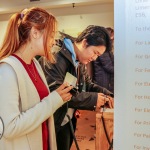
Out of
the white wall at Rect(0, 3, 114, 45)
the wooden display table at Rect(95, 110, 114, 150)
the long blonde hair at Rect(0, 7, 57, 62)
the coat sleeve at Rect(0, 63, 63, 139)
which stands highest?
the white wall at Rect(0, 3, 114, 45)

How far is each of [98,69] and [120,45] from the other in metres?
2.62

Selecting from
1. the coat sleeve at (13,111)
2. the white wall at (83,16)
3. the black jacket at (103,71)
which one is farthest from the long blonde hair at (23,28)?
the white wall at (83,16)

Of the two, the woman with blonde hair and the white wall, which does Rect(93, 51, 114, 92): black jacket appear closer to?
the white wall

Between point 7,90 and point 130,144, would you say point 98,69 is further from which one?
point 130,144

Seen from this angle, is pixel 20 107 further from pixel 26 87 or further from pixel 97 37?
pixel 97 37

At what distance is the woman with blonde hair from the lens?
0.90 meters

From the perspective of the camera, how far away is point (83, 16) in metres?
4.66

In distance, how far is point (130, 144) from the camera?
0.62 meters

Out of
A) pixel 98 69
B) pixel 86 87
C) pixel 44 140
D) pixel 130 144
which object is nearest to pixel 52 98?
pixel 44 140

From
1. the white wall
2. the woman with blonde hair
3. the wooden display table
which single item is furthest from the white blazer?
the white wall

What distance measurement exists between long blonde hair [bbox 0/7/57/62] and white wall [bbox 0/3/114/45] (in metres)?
3.52

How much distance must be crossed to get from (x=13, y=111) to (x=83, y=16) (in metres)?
4.03

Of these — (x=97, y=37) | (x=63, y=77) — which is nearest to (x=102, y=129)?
(x=63, y=77)

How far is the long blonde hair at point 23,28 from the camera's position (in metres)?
1.01
